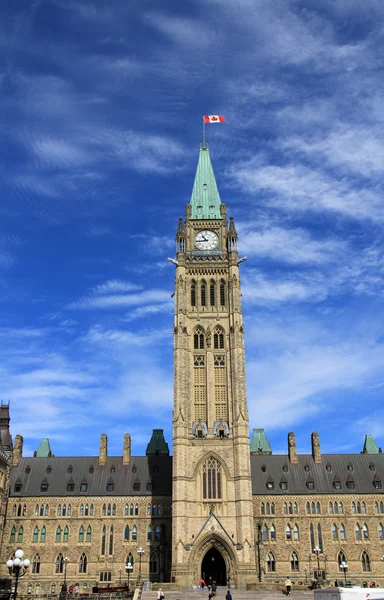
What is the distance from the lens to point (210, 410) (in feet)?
240

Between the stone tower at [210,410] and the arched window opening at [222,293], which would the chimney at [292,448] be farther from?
the arched window opening at [222,293]

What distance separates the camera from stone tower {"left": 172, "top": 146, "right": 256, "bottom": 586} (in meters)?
66.3

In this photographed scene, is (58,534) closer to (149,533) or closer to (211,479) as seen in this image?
(149,533)

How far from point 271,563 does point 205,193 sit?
47577 mm

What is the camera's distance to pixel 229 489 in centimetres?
6888

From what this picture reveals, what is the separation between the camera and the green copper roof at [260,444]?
105m

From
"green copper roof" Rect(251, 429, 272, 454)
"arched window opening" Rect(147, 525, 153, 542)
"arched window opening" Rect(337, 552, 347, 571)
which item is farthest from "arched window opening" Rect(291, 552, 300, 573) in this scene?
"green copper roof" Rect(251, 429, 272, 454)

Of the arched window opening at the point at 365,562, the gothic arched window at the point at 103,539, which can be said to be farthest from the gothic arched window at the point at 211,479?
the arched window opening at the point at 365,562

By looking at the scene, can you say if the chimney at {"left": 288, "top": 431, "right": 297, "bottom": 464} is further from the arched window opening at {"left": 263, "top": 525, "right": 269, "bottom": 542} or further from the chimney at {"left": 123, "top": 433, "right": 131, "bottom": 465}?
the chimney at {"left": 123, "top": 433, "right": 131, "bottom": 465}

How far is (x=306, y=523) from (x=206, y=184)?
150 ft

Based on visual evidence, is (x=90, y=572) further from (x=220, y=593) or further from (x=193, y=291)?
(x=193, y=291)

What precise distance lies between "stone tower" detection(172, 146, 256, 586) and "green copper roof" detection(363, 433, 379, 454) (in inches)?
1256

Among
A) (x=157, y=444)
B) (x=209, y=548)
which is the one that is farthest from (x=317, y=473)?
(x=157, y=444)

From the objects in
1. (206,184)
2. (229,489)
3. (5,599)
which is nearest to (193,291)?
(206,184)
